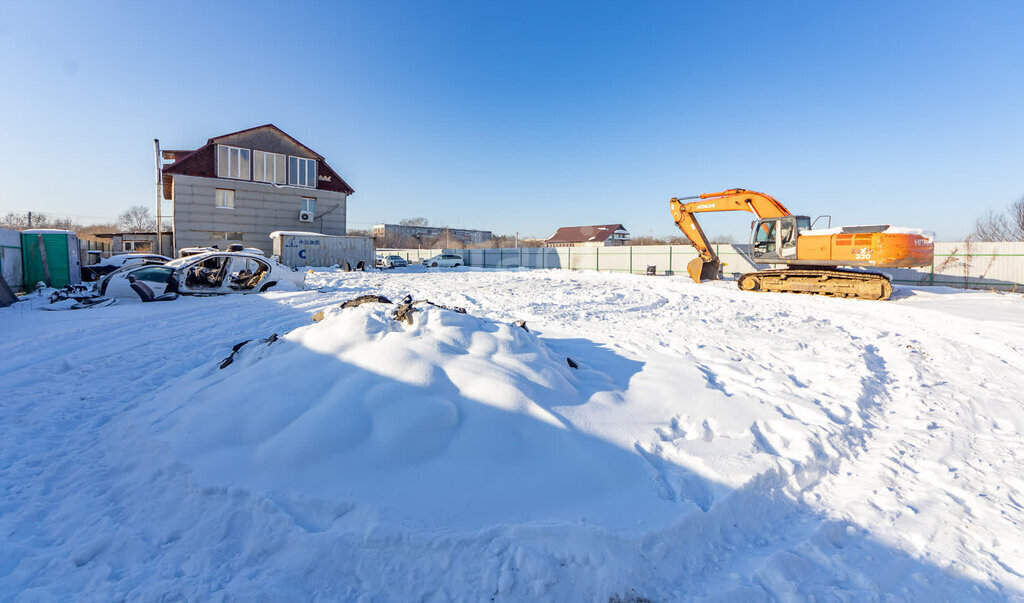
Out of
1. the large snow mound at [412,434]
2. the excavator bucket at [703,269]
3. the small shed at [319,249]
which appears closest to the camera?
the large snow mound at [412,434]

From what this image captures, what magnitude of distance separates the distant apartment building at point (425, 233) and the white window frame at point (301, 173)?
36.9 m

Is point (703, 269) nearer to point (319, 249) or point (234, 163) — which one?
point (319, 249)

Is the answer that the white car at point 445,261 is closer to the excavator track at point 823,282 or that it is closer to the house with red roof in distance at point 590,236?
the excavator track at point 823,282

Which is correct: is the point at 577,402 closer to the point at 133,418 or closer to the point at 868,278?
the point at 133,418

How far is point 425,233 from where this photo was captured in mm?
76938

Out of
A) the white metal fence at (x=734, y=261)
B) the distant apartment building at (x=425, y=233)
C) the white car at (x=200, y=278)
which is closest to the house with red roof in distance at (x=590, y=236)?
the distant apartment building at (x=425, y=233)

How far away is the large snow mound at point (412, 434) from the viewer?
2.62 meters

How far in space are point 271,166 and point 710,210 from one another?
2514 centimetres

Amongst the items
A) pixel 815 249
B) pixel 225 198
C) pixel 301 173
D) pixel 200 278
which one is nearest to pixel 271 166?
pixel 301 173

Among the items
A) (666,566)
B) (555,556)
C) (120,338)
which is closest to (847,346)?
(666,566)

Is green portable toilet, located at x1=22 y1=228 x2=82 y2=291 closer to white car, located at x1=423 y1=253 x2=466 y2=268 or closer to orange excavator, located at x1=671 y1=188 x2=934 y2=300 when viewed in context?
white car, located at x1=423 y1=253 x2=466 y2=268

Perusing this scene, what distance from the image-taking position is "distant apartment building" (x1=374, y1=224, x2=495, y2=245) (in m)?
70.2

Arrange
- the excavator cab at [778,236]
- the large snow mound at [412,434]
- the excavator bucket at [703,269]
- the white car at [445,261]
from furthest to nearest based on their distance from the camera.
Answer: the white car at [445,261], the excavator bucket at [703,269], the excavator cab at [778,236], the large snow mound at [412,434]

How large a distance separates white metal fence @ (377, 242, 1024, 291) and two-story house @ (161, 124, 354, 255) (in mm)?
11931
